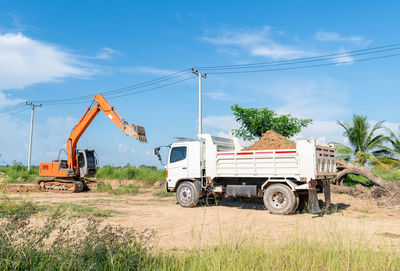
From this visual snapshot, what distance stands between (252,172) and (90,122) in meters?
12.9

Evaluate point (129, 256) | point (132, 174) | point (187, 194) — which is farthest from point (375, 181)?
point (132, 174)

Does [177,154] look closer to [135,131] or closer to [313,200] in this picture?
[135,131]

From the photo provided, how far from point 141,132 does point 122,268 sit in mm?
13897

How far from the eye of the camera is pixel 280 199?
1216 cm

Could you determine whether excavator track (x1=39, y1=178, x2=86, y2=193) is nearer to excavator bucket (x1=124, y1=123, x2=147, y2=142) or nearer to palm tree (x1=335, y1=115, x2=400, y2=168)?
excavator bucket (x1=124, y1=123, x2=147, y2=142)

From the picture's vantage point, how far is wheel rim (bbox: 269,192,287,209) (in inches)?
476

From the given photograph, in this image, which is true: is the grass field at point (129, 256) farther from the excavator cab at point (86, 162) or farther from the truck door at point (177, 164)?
the excavator cab at point (86, 162)

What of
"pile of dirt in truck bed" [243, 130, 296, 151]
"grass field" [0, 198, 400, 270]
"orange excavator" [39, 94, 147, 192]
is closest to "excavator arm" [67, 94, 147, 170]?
"orange excavator" [39, 94, 147, 192]

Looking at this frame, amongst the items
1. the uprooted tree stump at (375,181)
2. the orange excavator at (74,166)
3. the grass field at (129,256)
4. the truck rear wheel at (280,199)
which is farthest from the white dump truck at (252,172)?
the orange excavator at (74,166)

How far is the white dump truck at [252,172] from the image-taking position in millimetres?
11766

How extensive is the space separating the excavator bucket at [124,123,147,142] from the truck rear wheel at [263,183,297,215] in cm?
825

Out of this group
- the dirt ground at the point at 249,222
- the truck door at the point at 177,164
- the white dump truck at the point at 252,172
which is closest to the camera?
the dirt ground at the point at 249,222

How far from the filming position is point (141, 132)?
60.2ft

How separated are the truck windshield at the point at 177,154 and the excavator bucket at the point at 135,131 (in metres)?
3.79
